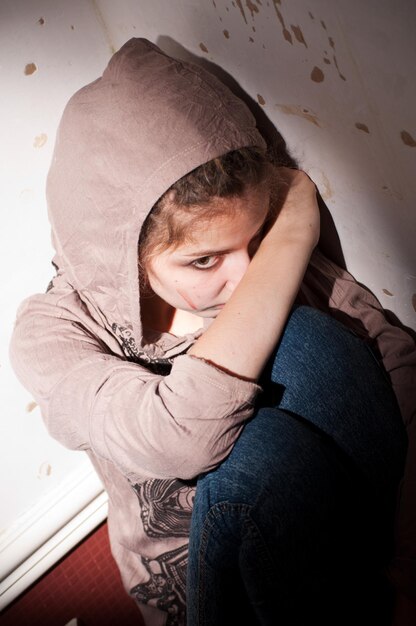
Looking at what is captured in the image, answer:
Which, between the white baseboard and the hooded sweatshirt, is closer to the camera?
the hooded sweatshirt

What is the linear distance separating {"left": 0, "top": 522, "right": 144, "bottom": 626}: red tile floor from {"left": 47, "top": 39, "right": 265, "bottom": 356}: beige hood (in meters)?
0.94

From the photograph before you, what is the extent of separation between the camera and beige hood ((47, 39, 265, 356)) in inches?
27.5

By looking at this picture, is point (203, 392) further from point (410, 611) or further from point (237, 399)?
point (410, 611)

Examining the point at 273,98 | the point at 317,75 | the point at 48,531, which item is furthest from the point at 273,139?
the point at 48,531

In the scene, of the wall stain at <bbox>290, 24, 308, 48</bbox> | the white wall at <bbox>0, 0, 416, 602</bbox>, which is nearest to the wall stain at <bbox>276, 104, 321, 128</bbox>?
the white wall at <bbox>0, 0, 416, 602</bbox>

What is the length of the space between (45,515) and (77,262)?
0.82 metres

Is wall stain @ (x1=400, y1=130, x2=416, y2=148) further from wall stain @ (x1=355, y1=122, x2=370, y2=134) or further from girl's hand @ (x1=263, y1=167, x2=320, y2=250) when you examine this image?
girl's hand @ (x1=263, y1=167, x2=320, y2=250)

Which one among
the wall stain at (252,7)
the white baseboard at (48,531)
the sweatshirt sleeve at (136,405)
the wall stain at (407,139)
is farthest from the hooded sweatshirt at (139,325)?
the white baseboard at (48,531)

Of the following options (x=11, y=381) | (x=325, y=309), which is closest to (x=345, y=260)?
(x=325, y=309)

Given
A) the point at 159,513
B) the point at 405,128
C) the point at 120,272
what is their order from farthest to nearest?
the point at 159,513 < the point at 120,272 < the point at 405,128

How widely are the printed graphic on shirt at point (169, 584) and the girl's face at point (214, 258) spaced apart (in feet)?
1.46

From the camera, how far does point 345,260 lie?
37.2 inches

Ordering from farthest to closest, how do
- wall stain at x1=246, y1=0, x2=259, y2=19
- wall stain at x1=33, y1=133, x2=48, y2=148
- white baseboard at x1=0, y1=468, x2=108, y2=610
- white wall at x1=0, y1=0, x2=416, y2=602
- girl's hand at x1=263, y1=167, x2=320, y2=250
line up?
white baseboard at x1=0, y1=468, x2=108, y2=610 < wall stain at x1=33, y1=133, x2=48, y2=148 < girl's hand at x1=263, y1=167, x2=320, y2=250 < wall stain at x1=246, y1=0, x2=259, y2=19 < white wall at x1=0, y1=0, x2=416, y2=602

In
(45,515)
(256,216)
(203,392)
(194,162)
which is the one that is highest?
(194,162)
